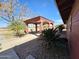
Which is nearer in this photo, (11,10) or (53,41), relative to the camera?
(53,41)

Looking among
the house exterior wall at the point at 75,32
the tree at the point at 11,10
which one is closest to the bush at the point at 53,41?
the house exterior wall at the point at 75,32

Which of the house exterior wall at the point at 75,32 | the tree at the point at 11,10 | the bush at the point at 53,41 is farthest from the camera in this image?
the tree at the point at 11,10

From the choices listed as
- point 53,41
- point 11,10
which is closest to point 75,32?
point 53,41

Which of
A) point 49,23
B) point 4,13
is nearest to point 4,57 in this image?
point 49,23

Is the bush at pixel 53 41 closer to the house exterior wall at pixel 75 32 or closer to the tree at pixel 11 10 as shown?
the house exterior wall at pixel 75 32

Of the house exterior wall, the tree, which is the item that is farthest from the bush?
the tree

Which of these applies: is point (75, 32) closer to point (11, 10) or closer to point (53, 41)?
point (53, 41)

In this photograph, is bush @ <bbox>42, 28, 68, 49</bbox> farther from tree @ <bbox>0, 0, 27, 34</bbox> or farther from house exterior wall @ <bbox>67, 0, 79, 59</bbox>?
tree @ <bbox>0, 0, 27, 34</bbox>

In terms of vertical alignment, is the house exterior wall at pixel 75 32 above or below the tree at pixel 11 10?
below

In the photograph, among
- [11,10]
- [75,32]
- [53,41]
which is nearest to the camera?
[75,32]

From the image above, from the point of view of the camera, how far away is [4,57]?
9.06m

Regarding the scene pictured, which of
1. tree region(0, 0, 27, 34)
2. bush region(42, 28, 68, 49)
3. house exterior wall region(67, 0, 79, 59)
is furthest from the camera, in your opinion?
tree region(0, 0, 27, 34)

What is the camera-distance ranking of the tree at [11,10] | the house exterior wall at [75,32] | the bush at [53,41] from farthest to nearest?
the tree at [11,10], the bush at [53,41], the house exterior wall at [75,32]

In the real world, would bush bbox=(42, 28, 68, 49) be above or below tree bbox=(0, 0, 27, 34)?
below
